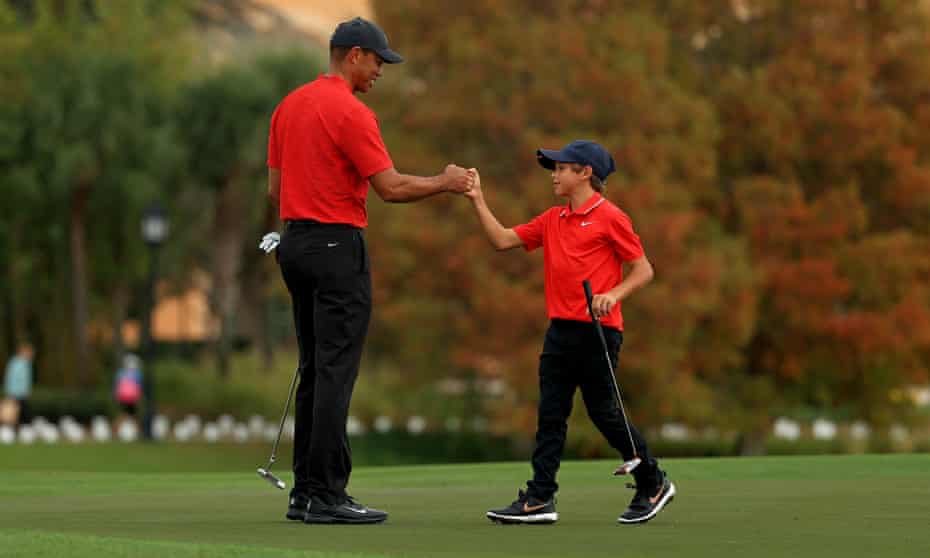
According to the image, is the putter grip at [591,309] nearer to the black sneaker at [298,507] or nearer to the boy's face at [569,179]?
the boy's face at [569,179]

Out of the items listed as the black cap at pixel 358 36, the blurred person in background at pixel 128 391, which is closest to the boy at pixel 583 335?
the black cap at pixel 358 36

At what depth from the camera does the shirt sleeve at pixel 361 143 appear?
337 inches

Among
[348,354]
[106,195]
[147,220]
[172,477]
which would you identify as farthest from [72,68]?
[348,354]

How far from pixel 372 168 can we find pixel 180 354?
56.7 metres

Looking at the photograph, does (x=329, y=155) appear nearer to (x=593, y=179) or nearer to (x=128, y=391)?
(x=593, y=179)

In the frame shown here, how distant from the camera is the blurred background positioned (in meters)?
34.7

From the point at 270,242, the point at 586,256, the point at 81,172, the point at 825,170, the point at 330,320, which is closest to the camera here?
the point at 330,320

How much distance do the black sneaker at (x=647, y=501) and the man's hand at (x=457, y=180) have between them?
1.60m

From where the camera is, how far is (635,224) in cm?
3334

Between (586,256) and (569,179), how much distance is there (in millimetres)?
419

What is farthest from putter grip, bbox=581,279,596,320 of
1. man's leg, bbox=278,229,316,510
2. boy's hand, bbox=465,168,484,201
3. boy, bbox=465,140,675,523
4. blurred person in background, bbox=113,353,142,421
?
blurred person in background, bbox=113,353,142,421

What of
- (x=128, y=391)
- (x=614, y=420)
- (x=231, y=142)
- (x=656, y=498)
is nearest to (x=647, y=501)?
(x=656, y=498)

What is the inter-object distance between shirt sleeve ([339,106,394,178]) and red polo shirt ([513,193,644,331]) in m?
0.81

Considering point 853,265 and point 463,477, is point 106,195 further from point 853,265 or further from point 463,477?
point 463,477
